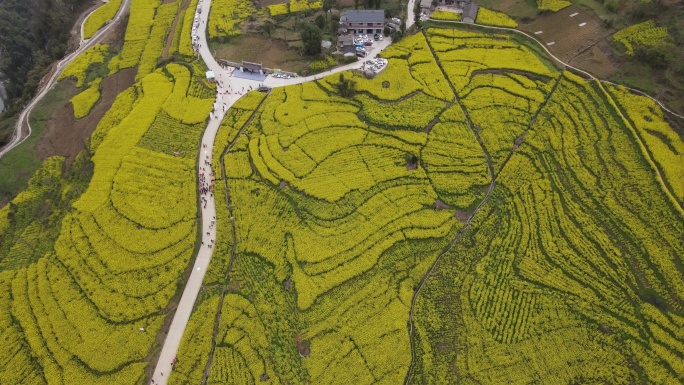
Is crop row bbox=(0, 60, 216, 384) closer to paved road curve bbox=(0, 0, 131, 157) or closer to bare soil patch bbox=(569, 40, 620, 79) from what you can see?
paved road curve bbox=(0, 0, 131, 157)

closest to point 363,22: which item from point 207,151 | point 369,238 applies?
point 207,151

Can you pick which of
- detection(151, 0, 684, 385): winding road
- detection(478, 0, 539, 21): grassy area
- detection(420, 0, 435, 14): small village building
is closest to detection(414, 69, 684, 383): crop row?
detection(151, 0, 684, 385): winding road

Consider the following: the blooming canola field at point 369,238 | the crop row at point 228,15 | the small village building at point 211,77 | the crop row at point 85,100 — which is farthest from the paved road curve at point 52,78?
the small village building at point 211,77

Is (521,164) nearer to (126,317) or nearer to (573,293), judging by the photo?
(573,293)

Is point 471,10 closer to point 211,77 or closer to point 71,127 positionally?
point 211,77

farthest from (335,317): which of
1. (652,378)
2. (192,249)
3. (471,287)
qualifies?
(652,378)
